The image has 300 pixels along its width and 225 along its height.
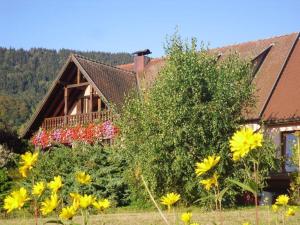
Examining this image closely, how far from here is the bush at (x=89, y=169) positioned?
16.9 m

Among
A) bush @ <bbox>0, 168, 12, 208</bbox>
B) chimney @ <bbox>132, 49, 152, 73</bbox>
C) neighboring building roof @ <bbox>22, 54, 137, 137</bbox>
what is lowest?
bush @ <bbox>0, 168, 12, 208</bbox>

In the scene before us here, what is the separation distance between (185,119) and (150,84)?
2653 millimetres

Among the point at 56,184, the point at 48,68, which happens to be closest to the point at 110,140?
the point at 56,184

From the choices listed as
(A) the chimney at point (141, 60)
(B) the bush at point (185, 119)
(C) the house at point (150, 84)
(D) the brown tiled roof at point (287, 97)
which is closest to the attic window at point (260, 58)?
(C) the house at point (150, 84)

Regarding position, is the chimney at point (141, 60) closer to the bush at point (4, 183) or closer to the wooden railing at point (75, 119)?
the wooden railing at point (75, 119)

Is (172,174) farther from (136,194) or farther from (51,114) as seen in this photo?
(51,114)

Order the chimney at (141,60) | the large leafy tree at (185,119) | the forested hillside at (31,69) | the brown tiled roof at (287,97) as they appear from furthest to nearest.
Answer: the forested hillside at (31,69)
the chimney at (141,60)
the brown tiled roof at (287,97)
the large leafy tree at (185,119)

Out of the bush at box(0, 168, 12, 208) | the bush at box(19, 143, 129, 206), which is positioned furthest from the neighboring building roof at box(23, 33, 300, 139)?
the bush at box(0, 168, 12, 208)

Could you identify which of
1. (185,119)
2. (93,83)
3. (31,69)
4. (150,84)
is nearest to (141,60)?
(93,83)

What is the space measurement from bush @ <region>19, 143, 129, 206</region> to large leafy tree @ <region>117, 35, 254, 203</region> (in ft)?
5.79

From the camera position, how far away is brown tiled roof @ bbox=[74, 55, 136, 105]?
75.9ft

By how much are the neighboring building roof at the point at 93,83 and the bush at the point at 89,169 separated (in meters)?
4.29

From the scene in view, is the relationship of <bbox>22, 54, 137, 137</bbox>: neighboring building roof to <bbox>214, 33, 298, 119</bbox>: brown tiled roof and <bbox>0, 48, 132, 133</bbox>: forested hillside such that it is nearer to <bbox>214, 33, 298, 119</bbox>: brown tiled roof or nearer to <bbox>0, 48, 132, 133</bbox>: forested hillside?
A: <bbox>214, 33, 298, 119</bbox>: brown tiled roof

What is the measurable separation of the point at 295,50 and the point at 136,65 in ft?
32.2
